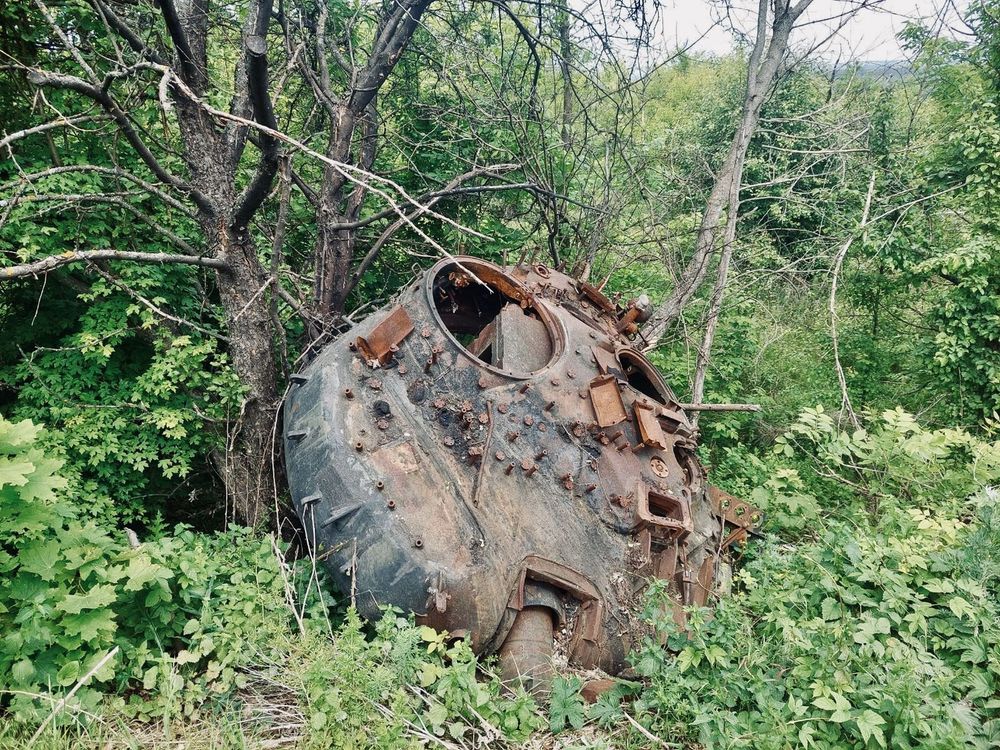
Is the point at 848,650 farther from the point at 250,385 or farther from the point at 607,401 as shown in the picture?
the point at 250,385

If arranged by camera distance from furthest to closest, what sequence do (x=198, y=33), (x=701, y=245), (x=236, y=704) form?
(x=701, y=245) < (x=198, y=33) < (x=236, y=704)

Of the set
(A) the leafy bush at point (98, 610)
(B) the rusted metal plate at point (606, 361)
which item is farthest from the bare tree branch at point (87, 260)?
(B) the rusted metal plate at point (606, 361)

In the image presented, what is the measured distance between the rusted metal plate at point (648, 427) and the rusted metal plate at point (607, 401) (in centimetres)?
13

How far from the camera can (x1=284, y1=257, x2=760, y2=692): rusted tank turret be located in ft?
11.6

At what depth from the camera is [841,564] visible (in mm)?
3984

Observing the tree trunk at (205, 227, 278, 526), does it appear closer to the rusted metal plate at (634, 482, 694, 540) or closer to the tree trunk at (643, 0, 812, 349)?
the rusted metal plate at (634, 482, 694, 540)

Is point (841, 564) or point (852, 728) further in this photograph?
point (841, 564)

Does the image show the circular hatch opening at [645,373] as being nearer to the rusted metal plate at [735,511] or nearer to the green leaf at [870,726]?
the rusted metal plate at [735,511]

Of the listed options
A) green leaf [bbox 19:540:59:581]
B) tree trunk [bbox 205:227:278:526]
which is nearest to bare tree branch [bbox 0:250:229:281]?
tree trunk [bbox 205:227:278:526]

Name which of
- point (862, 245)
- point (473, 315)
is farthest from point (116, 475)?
point (862, 245)

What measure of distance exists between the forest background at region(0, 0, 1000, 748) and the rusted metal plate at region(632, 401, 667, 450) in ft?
3.64

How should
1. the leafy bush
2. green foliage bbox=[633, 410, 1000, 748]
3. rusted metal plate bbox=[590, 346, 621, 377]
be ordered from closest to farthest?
1. the leafy bush
2. green foliage bbox=[633, 410, 1000, 748]
3. rusted metal plate bbox=[590, 346, 621, 377]

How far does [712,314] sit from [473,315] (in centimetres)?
318

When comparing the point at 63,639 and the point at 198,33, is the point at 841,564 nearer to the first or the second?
the point at 63,639
